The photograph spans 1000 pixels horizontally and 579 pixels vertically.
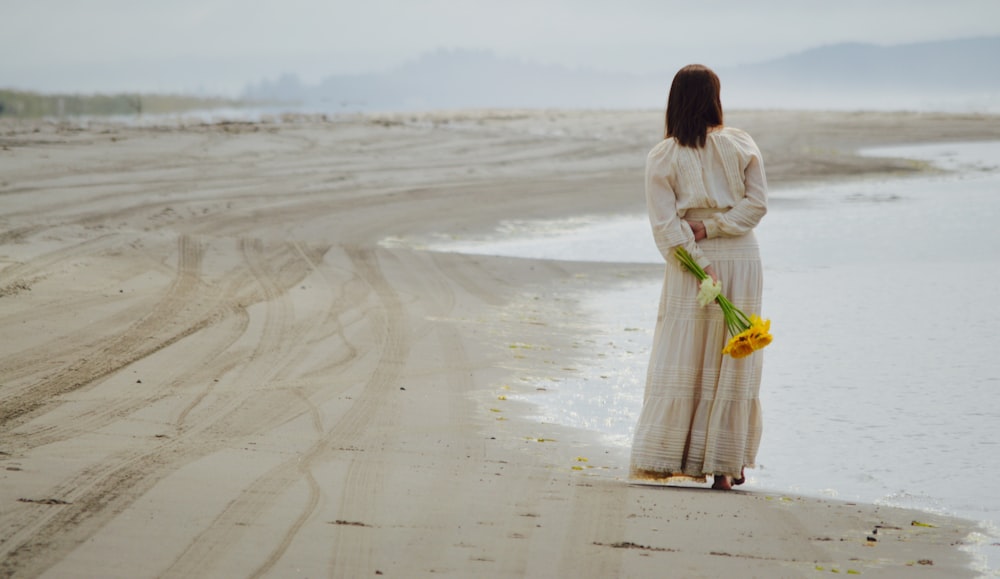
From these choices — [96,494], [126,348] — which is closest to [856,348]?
[126,348]

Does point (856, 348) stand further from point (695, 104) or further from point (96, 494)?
point (96, 494)

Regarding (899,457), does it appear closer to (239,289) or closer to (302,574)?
(302,574)

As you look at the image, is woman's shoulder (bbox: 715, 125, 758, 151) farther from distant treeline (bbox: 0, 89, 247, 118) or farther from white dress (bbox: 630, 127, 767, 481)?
distant treeline (bbox: 0, 89, 247, 118)

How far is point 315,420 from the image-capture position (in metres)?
5.86

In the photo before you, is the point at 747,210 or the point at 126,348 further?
the point at 126,348

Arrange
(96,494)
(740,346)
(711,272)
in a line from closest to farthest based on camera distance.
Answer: (96,494), (740,346), (711,272)

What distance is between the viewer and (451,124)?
29.7 metres

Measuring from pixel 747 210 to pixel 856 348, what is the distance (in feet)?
13.2

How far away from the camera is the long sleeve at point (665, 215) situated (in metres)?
5.00

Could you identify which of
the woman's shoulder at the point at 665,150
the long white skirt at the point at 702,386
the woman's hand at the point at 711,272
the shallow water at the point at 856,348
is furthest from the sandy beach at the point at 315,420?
the woman's shoulder at the point at 665,150

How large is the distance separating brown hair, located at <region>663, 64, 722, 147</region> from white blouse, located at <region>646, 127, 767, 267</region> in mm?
50

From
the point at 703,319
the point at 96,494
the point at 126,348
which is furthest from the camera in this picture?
the point at 126,348

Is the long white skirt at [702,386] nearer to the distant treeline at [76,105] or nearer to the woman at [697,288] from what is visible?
the woman at [697,288]

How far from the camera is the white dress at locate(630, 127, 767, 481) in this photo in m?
5.02
